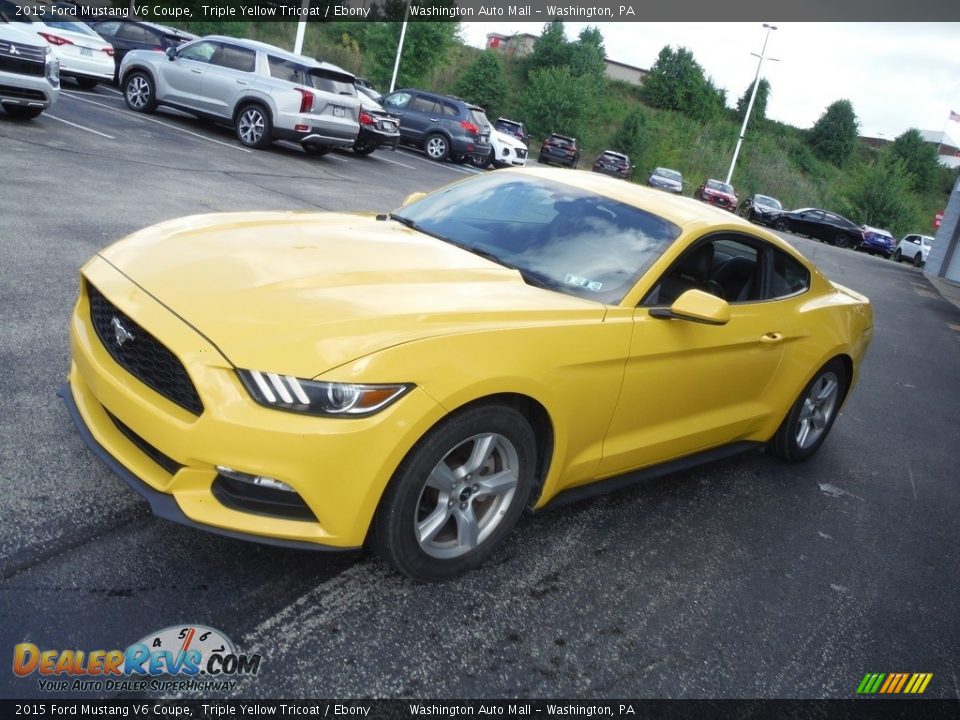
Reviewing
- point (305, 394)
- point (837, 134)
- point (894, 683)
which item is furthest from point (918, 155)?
point (305, 394)

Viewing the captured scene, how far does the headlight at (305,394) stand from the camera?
2.71m

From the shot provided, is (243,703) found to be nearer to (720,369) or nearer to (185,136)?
(720,369)

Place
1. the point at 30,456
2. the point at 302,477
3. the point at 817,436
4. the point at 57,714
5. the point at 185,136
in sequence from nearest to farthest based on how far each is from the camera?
1. the point at 57,714
2. the point at 302,477
3. the point at 30,456
4. the point at 817,436
5. the point at 185,136

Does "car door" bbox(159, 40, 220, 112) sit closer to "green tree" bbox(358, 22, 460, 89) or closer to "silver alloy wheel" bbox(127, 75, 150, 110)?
"silver alloy wheel" bbox(127, 75, 150, 110)

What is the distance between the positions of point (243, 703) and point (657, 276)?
95.6 inches

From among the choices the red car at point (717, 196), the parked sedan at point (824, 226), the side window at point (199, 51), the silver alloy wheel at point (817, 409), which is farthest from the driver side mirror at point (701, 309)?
the parked sedan at point (824, 226)

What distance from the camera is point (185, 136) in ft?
49.7

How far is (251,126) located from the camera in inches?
620

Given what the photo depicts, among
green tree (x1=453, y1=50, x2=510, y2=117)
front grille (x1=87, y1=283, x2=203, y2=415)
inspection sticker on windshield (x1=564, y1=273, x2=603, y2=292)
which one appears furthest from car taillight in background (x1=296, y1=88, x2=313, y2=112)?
green tree (x1=453, y1=50, x2=510, y2=117)

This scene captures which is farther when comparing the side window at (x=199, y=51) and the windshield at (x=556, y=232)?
the side window at (x=199, y=51)

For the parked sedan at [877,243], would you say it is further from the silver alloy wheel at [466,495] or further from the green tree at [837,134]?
the green tree at [837,134]

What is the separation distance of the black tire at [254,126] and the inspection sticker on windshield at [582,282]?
12.9m

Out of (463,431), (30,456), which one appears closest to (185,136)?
(30,456)

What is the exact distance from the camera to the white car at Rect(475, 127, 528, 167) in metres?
27.6
